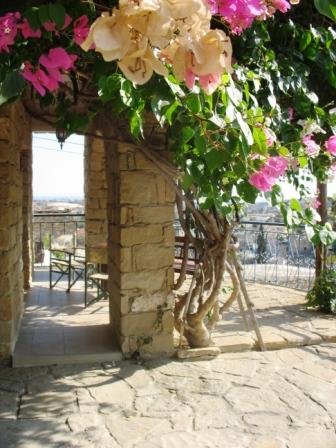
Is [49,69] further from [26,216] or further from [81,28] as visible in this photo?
[26,216]

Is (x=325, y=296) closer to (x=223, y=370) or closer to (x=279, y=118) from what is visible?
(x=223, y=370)

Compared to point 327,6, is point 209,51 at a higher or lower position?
lower

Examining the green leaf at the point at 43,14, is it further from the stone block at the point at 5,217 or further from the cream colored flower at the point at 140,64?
the stone block at the point at 5,217

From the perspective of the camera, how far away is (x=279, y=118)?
3.03 m

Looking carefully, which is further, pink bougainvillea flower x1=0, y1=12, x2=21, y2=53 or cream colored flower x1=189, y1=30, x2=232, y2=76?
pink bougainvillea flower x1=0, y1=12, x2=21, y2=53

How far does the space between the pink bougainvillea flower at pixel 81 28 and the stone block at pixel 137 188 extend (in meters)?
2.54

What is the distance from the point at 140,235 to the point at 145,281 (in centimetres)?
37

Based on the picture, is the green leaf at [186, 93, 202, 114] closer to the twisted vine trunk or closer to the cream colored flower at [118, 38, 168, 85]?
the cream colored flower at [118, 38, 168, 85]

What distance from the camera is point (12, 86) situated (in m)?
1.23

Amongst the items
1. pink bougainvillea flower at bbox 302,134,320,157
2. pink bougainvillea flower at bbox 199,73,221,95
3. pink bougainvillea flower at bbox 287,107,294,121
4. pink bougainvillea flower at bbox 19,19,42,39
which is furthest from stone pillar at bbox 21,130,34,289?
pink bougainvillea flower at bbox 199,73,221,95

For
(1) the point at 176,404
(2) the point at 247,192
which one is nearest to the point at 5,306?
(1) the point at 176,404

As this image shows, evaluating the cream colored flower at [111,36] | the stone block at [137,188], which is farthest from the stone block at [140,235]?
the cream colored flower at [111,36]

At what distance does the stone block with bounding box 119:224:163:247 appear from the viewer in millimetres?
3742

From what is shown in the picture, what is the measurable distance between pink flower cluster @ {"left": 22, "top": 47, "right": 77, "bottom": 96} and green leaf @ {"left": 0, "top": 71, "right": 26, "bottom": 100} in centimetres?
3
